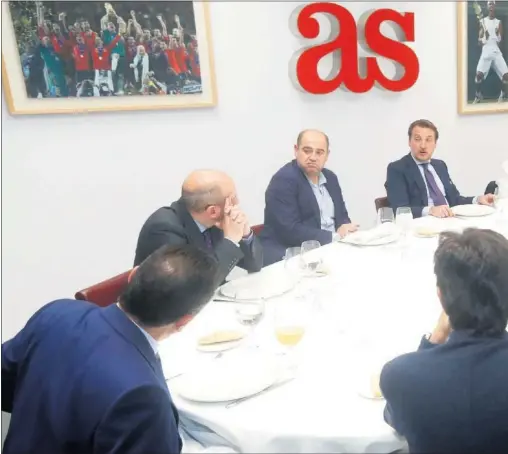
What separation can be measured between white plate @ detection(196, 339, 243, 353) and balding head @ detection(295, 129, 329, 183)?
1.72 m

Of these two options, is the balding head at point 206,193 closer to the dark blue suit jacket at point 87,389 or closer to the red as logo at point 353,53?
the dark blue suit jacket at point 87,389

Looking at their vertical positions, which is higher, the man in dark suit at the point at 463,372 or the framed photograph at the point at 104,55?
the framed photograph at the point at 104,55

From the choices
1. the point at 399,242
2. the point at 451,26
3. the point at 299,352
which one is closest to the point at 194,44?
the point at 399,242

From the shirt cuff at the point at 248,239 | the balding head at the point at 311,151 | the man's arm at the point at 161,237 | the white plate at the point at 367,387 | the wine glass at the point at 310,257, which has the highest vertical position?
the balding head at the point at 311,151

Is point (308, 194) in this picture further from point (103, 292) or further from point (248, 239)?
point (103, 292)

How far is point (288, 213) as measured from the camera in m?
2.91

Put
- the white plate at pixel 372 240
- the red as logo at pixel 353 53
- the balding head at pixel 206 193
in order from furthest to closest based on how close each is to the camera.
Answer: the red as logo at pixel 353 53 < the white plate at pixel 372 240 < the balding head at pixel 206 193

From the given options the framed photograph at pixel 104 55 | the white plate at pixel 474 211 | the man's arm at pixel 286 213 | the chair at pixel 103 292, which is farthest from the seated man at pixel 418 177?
the chair at pixel 103 292

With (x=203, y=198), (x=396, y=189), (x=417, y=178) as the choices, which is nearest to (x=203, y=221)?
(x=203, y=198)

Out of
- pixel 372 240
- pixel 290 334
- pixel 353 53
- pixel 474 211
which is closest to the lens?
pixel 290 334

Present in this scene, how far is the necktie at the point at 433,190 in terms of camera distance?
3.42 meters

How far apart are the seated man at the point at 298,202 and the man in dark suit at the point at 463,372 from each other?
1.75m

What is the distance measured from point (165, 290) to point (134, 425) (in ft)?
0.98

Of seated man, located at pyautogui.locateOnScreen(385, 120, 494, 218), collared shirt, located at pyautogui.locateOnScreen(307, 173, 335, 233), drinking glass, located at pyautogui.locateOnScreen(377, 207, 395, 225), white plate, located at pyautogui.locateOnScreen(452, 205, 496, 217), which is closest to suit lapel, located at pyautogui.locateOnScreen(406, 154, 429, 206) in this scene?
seated man, located at pyautogui.locateOnScreen(385, 120, 494, 218)
